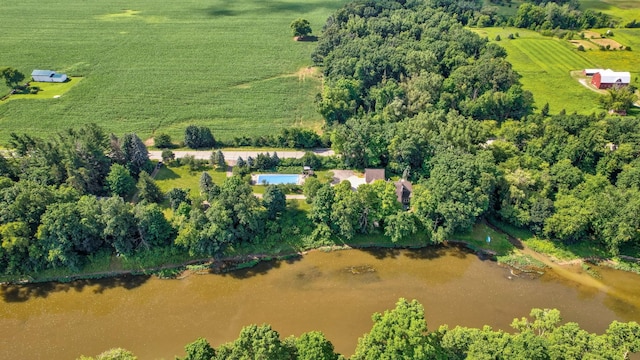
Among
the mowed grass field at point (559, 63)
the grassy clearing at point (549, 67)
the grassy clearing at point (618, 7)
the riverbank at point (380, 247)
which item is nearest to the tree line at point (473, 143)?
the riverbank at point (380, 247)

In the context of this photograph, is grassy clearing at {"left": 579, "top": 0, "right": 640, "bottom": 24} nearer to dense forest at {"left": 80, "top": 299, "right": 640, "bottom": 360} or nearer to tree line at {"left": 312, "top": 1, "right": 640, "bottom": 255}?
tree line at {"left": 312, "top": 1, "right": 640, "bottom": 255}

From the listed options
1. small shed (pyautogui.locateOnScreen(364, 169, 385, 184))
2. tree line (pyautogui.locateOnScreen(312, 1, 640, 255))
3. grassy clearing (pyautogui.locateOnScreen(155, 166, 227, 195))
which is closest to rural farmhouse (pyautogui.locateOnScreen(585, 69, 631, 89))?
tree line (pyautogui.locateOnScreen(312, 1, 640, 255))

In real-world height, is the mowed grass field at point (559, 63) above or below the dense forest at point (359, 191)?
above

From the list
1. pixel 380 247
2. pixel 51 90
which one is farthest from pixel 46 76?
pixel 380 247

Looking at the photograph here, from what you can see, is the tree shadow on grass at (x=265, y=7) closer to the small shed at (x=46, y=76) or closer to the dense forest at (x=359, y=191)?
the small shed at (x=46, y=76)

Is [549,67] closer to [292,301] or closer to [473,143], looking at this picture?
[473,143]

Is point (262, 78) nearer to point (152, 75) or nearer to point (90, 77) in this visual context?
point (152, 75)
